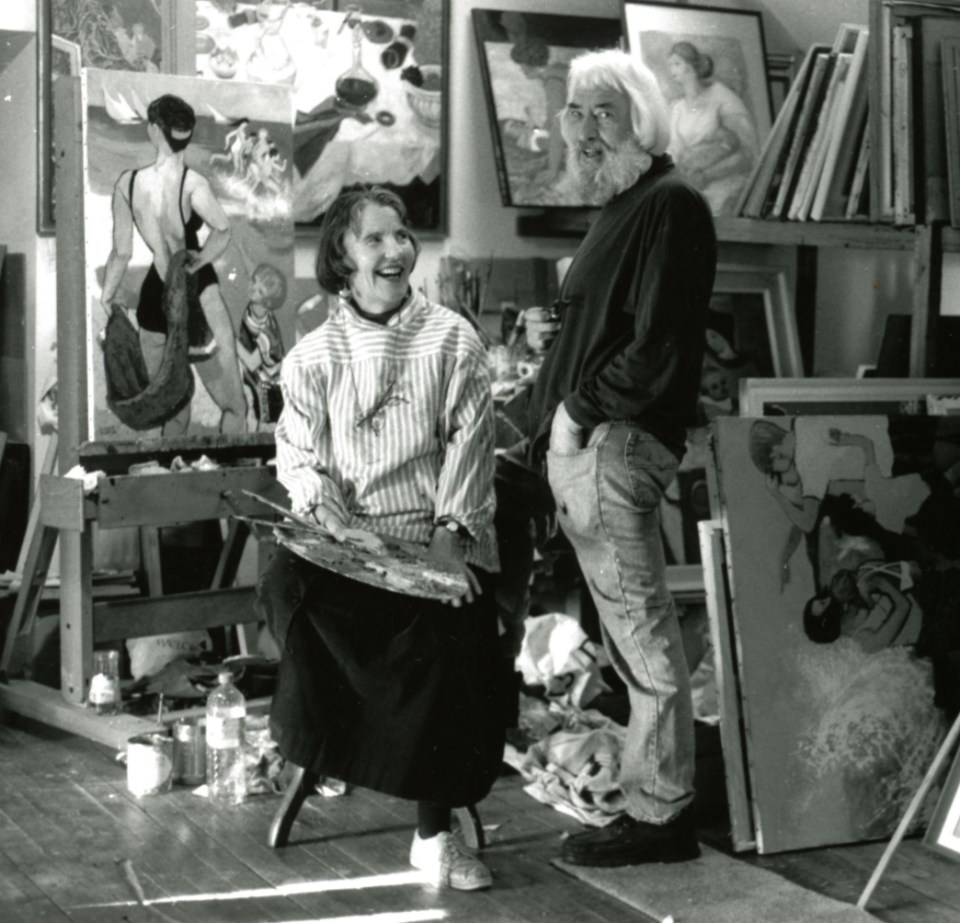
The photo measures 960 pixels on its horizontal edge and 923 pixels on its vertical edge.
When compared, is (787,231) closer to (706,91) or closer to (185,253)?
(706,91)

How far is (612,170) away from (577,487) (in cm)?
61

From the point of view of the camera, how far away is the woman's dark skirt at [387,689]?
3.09 m

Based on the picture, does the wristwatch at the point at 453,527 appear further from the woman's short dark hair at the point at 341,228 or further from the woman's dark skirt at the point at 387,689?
the woman's short dark hair at the point at 341,228

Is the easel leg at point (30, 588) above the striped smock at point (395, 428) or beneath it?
beneath

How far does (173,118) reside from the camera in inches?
157

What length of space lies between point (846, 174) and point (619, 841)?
207 cm

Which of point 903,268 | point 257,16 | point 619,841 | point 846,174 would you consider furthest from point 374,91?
point 619,841

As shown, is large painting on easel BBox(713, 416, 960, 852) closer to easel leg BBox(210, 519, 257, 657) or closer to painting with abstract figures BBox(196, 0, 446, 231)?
easel leg BBox(210, 519, 257, 657)

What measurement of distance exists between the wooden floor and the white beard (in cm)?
134

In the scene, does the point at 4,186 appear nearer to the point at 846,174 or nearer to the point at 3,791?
the point at 3,791

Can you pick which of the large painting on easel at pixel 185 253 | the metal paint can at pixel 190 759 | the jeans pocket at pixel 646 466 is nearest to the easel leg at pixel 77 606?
the large painting on easel at pixel 185 253

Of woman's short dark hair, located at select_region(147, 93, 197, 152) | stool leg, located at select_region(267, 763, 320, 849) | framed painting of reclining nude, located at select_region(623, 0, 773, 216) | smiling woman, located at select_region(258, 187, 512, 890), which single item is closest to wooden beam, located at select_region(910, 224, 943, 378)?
framed painting of reclining nude, located at select_region(623, 0, 773, 216)

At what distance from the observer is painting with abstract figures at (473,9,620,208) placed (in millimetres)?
4926

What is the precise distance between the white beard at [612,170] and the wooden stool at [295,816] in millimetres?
1271
